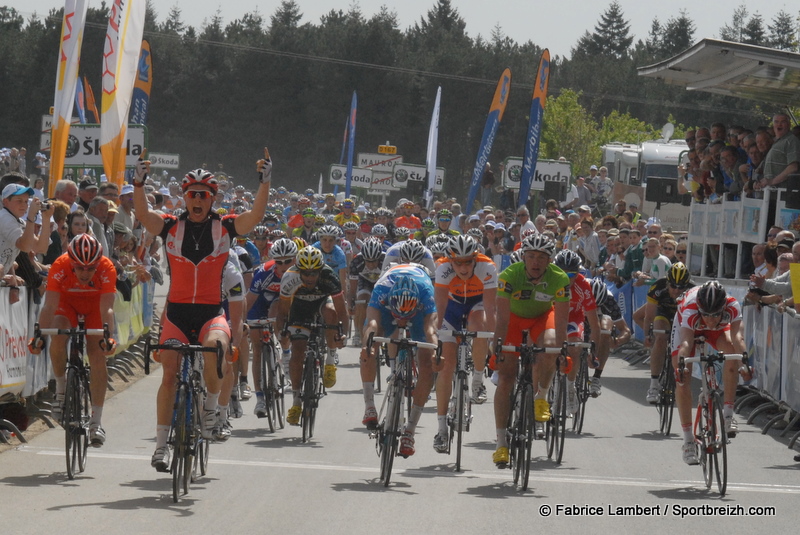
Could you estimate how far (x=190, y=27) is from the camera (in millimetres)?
118312

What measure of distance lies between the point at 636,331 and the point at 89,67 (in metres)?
79.9

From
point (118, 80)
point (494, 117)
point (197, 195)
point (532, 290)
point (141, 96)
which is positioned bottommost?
point (532, 290)

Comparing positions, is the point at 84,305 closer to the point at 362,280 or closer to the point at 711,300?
the point at 711,300

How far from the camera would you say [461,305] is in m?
12.3

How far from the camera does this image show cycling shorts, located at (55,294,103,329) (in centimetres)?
1014

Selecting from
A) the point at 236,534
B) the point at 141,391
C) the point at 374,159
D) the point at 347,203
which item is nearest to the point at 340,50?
the point at 374,159

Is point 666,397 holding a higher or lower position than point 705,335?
lower

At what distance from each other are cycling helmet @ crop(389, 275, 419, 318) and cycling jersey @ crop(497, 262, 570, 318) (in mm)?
711

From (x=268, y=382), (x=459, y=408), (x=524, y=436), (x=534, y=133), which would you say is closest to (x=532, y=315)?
(x=459, y=408)

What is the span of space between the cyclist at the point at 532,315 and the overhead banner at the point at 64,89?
645 centimetres

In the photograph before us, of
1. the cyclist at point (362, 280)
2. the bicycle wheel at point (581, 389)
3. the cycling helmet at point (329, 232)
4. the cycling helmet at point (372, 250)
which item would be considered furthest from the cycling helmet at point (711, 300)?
the cycling helmet at point (329, 232)

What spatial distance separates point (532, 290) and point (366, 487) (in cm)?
250

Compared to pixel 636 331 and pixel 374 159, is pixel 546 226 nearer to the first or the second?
pixel 636 331

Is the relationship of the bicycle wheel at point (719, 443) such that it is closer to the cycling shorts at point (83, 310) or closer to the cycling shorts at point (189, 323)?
the cycling shorts at point (189, 323)
